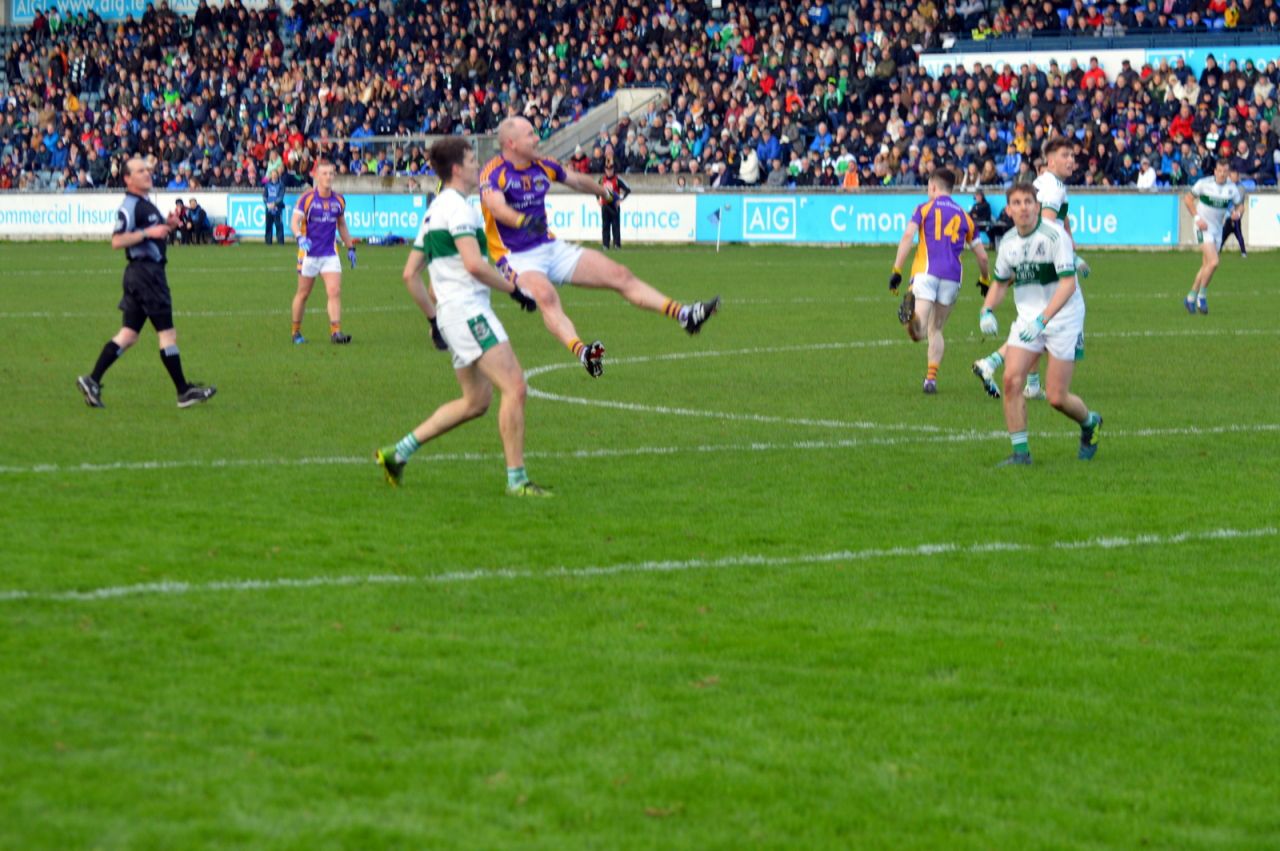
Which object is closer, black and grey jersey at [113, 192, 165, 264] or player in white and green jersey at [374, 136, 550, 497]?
player in white and green jersey at [374, 136, 550, 497]

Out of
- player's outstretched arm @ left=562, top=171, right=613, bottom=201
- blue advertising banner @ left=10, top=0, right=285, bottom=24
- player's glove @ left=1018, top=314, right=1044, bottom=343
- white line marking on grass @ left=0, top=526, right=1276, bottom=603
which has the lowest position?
white line marking on grass @ left=0, top=526, right=1276, bottom=603

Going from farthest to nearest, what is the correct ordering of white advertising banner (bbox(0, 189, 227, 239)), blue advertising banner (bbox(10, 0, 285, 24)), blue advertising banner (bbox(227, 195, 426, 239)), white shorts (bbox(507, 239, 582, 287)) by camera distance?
blue advertising banner (bbox(10, 0, 285, 24))
white advertising banner (bbox(0, 189, 227, 239))
blue advertising banner (bbox(227, 195, 426, 239))
white shorts (bbox(507, 239, 582, 287))

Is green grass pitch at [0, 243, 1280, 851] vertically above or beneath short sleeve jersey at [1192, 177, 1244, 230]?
beneath

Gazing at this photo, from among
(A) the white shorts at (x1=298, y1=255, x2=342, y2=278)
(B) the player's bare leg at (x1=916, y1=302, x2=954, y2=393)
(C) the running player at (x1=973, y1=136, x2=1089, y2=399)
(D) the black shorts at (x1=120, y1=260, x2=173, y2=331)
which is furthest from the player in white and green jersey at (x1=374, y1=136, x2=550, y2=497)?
(A) the white shorts at (x1=298, y1=255, x2=342, y2=278)

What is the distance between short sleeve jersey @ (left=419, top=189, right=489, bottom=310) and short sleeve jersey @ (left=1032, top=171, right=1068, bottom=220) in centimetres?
636

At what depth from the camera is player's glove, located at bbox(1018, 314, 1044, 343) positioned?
12430 millimetres

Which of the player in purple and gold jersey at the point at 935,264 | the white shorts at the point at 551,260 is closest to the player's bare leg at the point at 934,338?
the player in purple and gold jersey at the point at 935,264

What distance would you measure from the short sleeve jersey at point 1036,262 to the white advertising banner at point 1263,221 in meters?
29.7

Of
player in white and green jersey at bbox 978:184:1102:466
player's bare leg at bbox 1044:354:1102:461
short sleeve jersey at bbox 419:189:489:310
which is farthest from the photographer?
player's bare leg at bbox 1044:354:1102:461

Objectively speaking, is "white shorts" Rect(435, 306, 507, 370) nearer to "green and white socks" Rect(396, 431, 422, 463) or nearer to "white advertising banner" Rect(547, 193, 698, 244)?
"green and white socks" Rect(396, 431, 422, 463)

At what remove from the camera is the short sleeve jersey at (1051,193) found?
16047 mm

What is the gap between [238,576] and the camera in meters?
8.88

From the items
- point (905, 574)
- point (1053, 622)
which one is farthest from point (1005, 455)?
point (1053, 622)

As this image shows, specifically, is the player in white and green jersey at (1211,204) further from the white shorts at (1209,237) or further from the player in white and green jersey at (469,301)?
the player in white and green jersey at (469,301)
